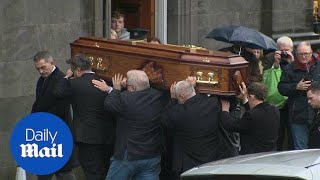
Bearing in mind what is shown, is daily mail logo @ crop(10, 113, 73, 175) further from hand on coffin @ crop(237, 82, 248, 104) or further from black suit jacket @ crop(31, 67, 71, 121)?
hand on coffin @ crop(237, 82, 248, 104)

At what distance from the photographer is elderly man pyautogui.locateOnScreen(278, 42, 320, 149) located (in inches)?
482

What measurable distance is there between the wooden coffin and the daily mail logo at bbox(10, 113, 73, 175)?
156 centimetres

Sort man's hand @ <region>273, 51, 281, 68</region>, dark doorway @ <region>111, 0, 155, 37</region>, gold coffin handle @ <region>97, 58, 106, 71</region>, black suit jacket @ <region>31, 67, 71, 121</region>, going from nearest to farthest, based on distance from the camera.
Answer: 1. black suit jacket @ <region>31, 67, 71, 121</region>
2. gold coffin handle @ <region>97, 58, 106, 71</region>
3. man's hand @ <region>273, 51, 281, 68</region>
4. dark doorway @ <region>111, 0, 155, 37</region>

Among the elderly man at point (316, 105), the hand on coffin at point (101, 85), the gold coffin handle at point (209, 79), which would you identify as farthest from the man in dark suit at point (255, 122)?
the hand on coffin at point (101, 85)

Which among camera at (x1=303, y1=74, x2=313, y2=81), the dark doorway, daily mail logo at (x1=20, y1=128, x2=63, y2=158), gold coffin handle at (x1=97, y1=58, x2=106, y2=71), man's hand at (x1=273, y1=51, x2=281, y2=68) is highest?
the dark doorway

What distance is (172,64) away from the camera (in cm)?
1032

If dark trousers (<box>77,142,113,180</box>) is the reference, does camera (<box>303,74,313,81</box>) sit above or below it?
above

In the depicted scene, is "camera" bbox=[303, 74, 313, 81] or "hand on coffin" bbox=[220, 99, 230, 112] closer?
"hand on coffin" bbox=[220, 99, 230, 112]

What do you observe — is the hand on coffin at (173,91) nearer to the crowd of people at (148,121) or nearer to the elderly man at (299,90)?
the crowd of people at (148,121)

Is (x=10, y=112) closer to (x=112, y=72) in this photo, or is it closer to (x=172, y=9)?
(x=112, y=72)

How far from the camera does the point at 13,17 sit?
40.8ft

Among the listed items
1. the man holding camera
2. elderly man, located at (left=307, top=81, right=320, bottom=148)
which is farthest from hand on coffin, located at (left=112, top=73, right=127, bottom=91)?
the man holding camera

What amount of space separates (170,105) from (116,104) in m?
0.60

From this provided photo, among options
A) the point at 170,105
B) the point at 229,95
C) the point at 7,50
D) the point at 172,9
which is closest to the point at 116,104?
the point at 170,105
